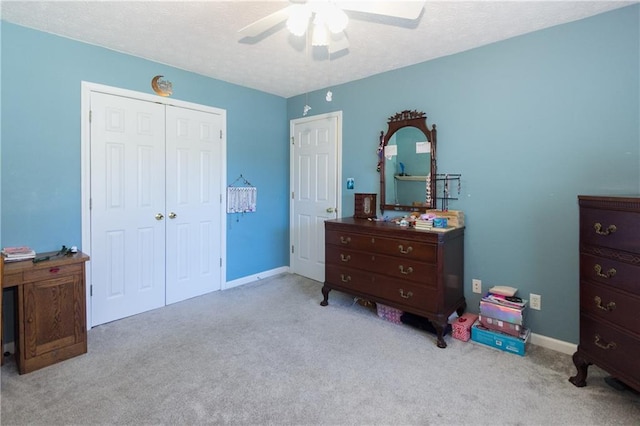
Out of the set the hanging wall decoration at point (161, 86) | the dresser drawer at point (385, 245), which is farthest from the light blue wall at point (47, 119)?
the dresser drawer at point (385, 245)

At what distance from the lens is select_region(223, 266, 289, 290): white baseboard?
3.99m

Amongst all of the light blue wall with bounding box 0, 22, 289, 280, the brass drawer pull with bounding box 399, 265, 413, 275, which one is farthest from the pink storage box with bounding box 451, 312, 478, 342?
the light blue wall with bounding box 0, 22, 289, 280

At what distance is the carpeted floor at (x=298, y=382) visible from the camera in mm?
1806

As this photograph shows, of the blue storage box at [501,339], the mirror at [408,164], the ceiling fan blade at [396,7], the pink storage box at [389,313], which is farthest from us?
the mirror at [408,164]

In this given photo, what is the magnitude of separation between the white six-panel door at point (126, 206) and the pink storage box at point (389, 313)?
2236 mm

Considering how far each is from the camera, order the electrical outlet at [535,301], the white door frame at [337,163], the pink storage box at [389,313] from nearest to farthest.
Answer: the electrical outlet at [535,301]
the pink storage box at [389,313]
the white door frame at [337,163]

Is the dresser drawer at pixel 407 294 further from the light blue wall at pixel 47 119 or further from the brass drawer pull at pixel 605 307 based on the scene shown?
the light blue wall at pixel 47 119

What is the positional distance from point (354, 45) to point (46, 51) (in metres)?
A: 2.49

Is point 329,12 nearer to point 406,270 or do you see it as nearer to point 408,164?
point 408,164

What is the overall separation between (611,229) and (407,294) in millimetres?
1443

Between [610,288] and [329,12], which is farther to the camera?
[610,288]

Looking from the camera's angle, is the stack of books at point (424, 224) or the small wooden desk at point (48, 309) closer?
the small wooden desk at point (48, 309)

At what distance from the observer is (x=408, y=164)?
332cm

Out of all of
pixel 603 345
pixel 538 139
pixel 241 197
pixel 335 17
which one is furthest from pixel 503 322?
pixel 241 197
